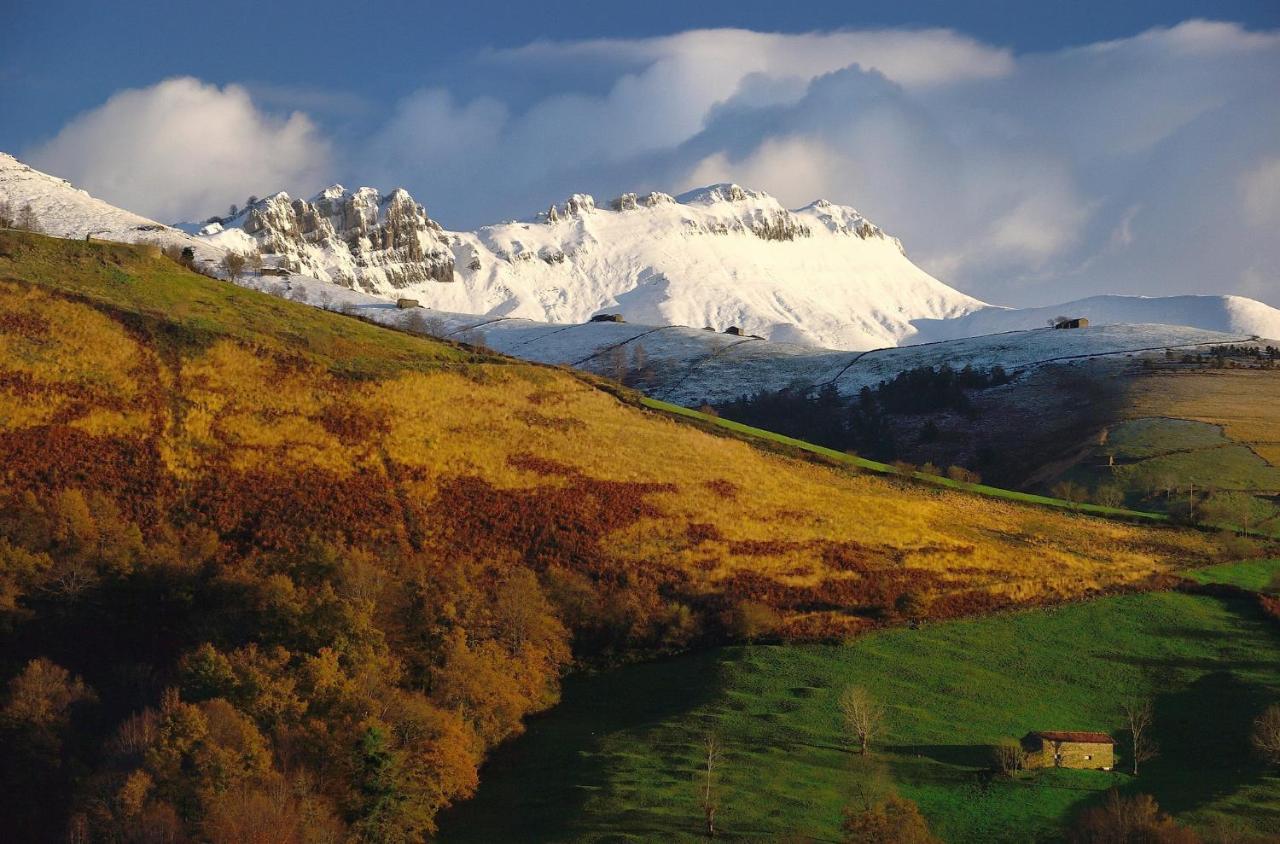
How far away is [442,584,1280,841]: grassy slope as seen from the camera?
44.8 metres

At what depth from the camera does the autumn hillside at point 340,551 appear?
153ft

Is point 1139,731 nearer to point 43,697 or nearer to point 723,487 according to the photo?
point 723,487

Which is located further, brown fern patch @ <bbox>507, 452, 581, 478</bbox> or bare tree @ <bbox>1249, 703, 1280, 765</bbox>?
Result: brown fern patch @ <bbox>507, 452, 581, 478</bbox>

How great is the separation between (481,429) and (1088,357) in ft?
392

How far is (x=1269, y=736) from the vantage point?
169 ft

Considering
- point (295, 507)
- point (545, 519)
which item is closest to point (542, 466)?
point (545, 519)

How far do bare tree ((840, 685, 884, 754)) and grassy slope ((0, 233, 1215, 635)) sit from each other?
10738 mm

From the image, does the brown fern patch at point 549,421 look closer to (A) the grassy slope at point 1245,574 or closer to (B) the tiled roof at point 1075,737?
(A) the grassy slope at point 1245,574

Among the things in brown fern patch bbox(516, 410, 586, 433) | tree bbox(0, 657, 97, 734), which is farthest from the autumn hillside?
brown fern patch bbox(516, 410, 586, 433)

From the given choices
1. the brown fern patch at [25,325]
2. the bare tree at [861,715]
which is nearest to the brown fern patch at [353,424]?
the brown fern patch at [25,325]

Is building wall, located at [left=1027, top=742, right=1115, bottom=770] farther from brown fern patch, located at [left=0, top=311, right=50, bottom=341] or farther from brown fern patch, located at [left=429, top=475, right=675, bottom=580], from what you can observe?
brown fern patch, located at [left=0, top=311, right=50, bottom=341]

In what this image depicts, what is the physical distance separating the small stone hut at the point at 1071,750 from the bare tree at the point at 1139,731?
128 cm

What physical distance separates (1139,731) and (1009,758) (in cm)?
892

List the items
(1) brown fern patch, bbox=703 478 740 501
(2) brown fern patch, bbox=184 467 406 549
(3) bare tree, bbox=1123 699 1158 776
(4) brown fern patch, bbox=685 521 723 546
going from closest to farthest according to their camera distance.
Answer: (3) bare tree, bbox=1123 699 1158 776
(2) brown fern patch, bbox=184 467 406 549
(4) brown fern patch, bbox=685 521 723 546
(1) brown fern patch, bbox=703 478 740 501
